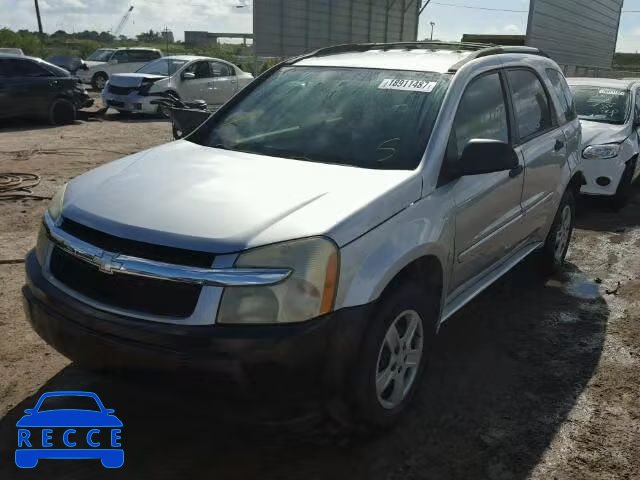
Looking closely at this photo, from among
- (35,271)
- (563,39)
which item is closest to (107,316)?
(35,271)

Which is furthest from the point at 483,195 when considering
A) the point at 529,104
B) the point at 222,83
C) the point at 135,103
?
the point at 222,83

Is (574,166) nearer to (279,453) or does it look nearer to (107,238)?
(279,453)

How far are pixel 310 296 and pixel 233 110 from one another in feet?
6.70

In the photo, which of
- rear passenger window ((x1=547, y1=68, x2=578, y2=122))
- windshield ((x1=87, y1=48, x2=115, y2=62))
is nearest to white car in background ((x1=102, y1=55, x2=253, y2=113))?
windshield ((x1=87, y1=48, x2=115, y2=62))

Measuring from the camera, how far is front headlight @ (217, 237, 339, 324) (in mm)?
2330

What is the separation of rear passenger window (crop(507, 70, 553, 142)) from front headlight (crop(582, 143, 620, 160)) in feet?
9.84

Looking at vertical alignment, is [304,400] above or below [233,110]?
below

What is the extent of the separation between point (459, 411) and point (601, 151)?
17.1 ft

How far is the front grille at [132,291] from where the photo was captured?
7.77ft

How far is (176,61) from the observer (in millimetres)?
16422

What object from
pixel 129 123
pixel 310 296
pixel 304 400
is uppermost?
pixel 310 296

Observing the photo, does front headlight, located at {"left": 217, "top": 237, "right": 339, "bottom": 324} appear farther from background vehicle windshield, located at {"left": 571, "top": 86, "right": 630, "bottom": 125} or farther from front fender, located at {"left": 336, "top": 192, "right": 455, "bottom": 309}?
background vehicle windshield, located at {"left": 571, "top": 86, "right": 630, "bottom": 125}

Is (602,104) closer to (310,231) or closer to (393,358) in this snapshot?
(393,358)

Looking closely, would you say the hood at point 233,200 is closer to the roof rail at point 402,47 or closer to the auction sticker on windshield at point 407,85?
the auction sticker on windshield at point 407,85
